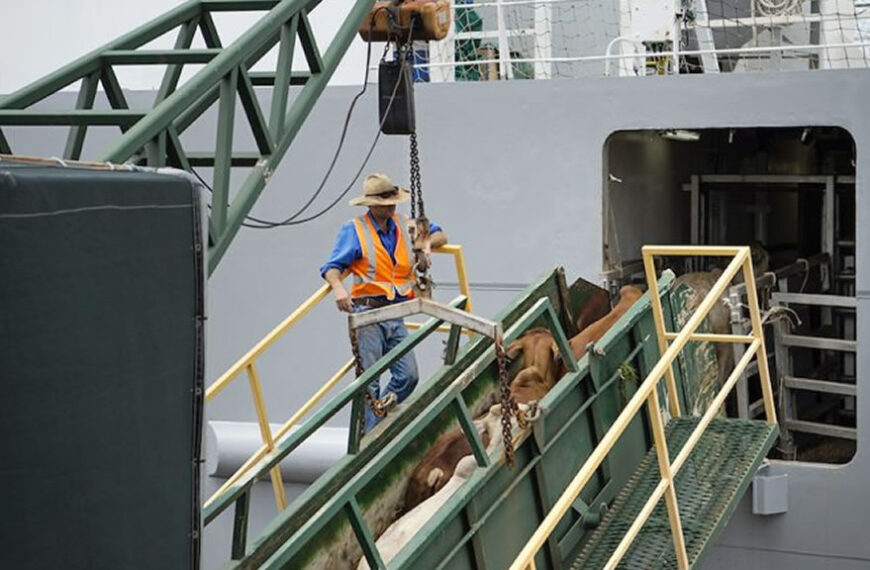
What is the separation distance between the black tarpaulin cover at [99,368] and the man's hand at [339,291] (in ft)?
10.8

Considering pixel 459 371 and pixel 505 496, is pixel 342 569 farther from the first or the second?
pixel 459 371

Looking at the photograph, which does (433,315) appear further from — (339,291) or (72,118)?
(72,118)

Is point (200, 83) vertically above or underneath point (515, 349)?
above

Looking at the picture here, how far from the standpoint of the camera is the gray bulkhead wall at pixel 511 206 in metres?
8.54

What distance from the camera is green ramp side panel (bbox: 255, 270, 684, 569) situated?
516cm

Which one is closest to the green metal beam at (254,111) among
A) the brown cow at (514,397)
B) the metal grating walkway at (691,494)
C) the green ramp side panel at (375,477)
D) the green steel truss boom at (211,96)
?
the green steel truss boom at (211,96)

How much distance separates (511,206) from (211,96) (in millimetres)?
3451

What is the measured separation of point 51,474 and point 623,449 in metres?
3.89

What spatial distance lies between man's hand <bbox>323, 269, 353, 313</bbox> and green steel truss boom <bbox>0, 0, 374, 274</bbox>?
71 cm

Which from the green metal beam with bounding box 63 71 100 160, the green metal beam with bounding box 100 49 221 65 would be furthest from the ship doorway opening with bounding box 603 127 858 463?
the green metal beam with bounding box 63 71 100 160

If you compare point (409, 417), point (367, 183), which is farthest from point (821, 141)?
point (409, 417)

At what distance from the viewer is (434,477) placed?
5801mm

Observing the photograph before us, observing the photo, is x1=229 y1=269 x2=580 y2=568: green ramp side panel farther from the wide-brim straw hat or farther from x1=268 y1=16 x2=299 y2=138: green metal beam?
x1=268 y1=16 x2=299 y2=138: green metal beam

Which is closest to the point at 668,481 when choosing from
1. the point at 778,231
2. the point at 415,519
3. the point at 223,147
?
the point at 415,519
